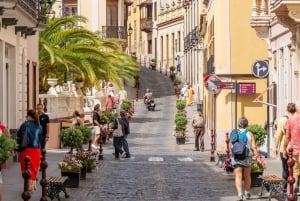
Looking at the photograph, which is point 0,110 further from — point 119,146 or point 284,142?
point 284,142

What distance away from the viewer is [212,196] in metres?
20.4

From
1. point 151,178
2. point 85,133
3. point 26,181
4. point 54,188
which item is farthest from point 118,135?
point 26,181

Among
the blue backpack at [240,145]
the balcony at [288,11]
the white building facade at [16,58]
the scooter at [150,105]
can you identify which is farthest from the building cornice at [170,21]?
the blue backpack at [240,145]

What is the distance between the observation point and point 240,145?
19.4 meters

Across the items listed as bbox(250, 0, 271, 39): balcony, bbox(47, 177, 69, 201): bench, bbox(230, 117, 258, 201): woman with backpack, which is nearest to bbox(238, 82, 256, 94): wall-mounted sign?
bbox(250, 0, 271, 39): balcony

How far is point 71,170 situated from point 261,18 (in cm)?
1422

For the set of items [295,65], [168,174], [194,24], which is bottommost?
[168,174]

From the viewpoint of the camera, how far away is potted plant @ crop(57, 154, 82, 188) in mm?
21766

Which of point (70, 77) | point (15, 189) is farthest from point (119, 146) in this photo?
point (70, 77)

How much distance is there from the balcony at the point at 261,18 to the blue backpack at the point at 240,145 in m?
14.9

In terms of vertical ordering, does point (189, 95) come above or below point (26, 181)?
above

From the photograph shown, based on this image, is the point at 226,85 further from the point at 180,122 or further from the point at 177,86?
the point at 177,86

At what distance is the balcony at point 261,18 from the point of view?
3409 cm

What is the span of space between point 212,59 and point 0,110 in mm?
17509
